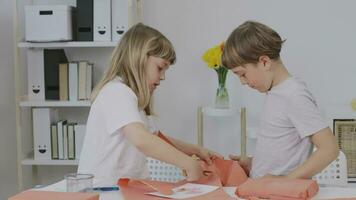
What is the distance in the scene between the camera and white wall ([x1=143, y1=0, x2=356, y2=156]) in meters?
3.10

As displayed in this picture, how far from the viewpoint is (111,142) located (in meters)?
1.60

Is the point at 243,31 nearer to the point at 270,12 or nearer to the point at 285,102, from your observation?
the point at 285,102

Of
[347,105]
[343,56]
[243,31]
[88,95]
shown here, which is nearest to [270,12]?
[343,56]

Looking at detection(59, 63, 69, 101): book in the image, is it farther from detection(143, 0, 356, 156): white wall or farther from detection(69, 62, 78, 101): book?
detection(143, 0, 356, 156): white wall

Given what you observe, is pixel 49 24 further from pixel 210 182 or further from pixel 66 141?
pixel 210 182

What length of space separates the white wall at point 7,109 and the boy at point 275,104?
1.87 m

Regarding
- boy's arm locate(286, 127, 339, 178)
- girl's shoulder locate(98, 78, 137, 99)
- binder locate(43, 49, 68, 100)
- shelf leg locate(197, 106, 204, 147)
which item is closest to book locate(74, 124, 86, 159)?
binder locate(43, 49, 68, 100)

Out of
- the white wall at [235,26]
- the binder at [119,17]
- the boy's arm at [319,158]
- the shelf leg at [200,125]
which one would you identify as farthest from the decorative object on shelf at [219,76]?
the boy's arm at [319,158]

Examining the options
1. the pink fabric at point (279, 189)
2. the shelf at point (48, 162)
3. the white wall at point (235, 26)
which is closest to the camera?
the pink fabric at point (279, 189)

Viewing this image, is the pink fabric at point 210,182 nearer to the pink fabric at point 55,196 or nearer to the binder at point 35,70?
the pink fabric at point 55,196

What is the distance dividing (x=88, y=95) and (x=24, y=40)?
47 centimetres

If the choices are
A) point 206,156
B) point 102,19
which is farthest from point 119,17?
point 206,156

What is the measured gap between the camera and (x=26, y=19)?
2891mm

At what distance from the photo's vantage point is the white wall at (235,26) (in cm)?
Answer: 310
